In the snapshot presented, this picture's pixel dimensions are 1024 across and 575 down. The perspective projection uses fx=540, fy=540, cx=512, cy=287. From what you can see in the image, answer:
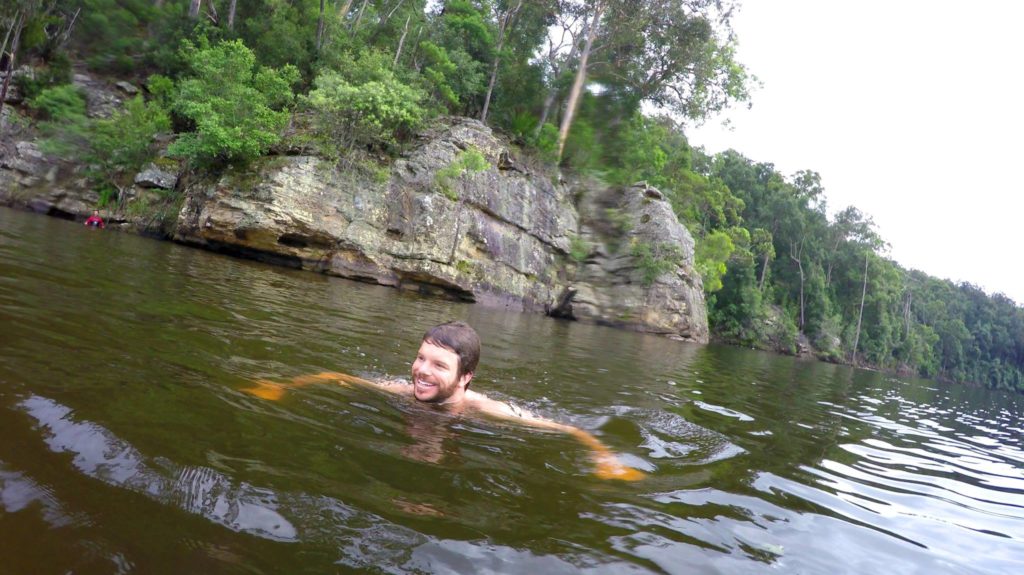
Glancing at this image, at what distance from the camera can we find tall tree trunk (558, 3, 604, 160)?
26141 mm

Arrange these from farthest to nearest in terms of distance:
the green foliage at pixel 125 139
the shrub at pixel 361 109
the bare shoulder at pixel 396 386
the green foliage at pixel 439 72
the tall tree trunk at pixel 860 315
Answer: the tall tree trunk at pixel 860 315 < the green foliage at pixel 439 72 < the green foliage at pixel 125 139 < the shrub at pixel 361 109 < the bare shoulder at pixel 396 386

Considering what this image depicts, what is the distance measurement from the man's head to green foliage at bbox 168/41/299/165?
16.5m

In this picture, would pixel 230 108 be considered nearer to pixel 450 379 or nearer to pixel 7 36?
pixel 7 36

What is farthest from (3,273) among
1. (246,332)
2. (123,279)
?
(246,332)

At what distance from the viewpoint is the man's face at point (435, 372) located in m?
3.62

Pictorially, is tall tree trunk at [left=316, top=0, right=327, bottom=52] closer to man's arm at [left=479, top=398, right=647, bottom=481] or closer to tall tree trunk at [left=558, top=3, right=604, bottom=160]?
tall tree trunk at [left=558, top=3, right=604, bottom=160]

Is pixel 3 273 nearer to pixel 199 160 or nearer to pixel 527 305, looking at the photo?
pixel 199 160

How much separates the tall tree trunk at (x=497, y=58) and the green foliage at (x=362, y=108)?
21.5 feet

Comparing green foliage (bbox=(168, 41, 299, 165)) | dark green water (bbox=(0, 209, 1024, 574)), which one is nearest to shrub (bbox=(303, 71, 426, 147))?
green foliage (bbox=(168, 41, 299, 165))

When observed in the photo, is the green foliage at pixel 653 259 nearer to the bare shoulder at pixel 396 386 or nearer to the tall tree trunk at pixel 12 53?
the bare shoulder at pixel 396 386

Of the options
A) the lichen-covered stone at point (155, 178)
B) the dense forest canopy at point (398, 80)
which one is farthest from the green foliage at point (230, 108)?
the lichen-covered stone at point (155, 178)

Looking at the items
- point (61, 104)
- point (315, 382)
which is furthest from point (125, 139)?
point (315, 382)

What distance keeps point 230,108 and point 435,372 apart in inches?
705

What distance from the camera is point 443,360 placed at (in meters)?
3.62
